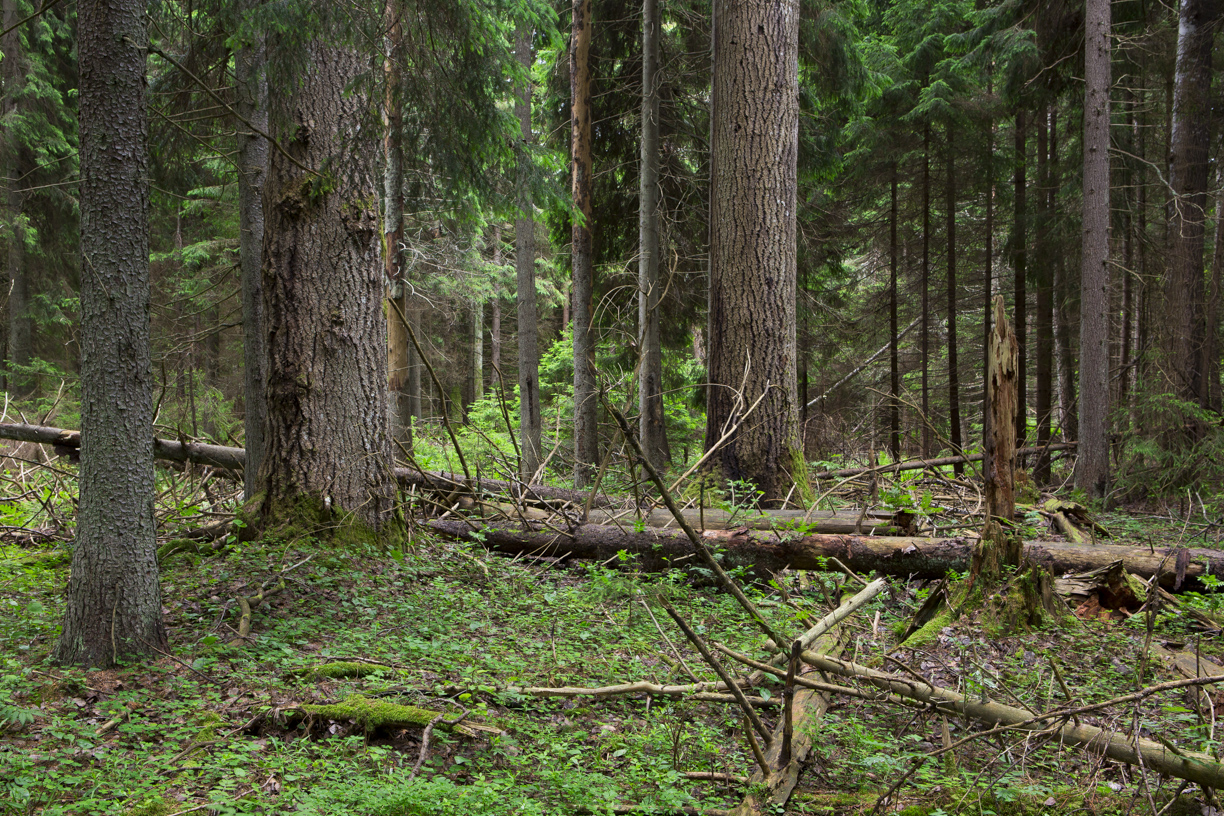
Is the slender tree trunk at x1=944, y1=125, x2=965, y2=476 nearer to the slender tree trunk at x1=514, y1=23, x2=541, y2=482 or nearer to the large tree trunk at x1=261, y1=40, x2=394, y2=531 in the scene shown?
the slender tree trunk at x1=514, y1=23, x2=541, y2=482

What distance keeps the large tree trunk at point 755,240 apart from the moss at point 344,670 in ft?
14.2

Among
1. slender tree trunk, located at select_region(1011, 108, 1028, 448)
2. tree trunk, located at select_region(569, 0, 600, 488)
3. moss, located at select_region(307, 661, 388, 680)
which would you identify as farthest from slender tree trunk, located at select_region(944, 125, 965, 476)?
moss, located at select_region(307, 661, 388, 680)

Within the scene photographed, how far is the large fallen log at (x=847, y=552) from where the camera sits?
5.38m

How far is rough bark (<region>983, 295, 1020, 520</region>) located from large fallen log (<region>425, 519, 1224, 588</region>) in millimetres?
503

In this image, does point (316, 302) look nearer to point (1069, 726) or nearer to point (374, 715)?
point (374, 715)

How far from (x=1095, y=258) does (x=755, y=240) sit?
6.10 metres

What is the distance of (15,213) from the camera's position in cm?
1611

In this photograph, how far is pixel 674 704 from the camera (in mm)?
3771

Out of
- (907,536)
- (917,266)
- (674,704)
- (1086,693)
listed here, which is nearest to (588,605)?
(674,704)

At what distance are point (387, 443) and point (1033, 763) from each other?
4823mm

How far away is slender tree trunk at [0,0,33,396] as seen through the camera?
52.4ft

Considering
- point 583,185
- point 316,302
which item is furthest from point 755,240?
point 583,185

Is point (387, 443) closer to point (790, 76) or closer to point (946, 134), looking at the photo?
point (790, 76)

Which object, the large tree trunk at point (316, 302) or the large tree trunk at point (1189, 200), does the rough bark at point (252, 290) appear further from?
the large tree trunk at point (1189, 200)
